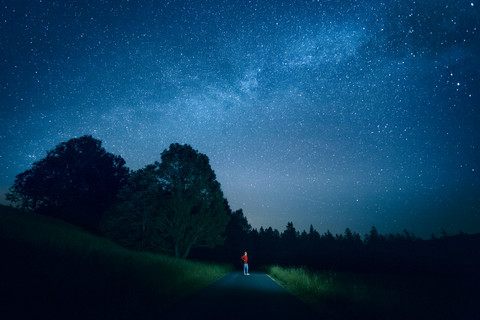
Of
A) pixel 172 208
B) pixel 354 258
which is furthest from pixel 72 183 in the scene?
pixel 354 258

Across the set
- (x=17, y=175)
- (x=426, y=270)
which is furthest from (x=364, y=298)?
(x=426, y=270)

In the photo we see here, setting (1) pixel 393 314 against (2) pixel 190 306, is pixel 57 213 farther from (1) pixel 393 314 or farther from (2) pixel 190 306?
(1) pixel 393 314

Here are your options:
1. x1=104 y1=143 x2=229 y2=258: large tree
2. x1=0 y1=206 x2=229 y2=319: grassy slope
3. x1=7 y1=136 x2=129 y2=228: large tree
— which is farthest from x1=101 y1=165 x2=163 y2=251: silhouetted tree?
x1=0 y1=206 x2=229 y2=319: grassy slope

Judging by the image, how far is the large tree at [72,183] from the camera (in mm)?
39562

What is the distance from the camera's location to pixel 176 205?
2683 cm

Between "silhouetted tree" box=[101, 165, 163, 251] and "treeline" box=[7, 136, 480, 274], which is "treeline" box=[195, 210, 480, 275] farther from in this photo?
"silhouetted tree" box=[101, 165, 163, 251]

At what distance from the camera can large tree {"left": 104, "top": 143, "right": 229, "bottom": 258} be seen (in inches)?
1074

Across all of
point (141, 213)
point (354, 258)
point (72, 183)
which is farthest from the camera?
point (354, 258)

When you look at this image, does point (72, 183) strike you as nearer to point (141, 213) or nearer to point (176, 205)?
point (141, 213)

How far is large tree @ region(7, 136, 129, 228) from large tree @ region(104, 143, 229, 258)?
15.9 m

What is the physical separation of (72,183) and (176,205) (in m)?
25.6

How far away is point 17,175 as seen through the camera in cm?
4084

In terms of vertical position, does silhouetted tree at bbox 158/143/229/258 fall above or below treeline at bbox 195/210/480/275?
above

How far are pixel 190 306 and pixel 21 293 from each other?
13.8 feet
